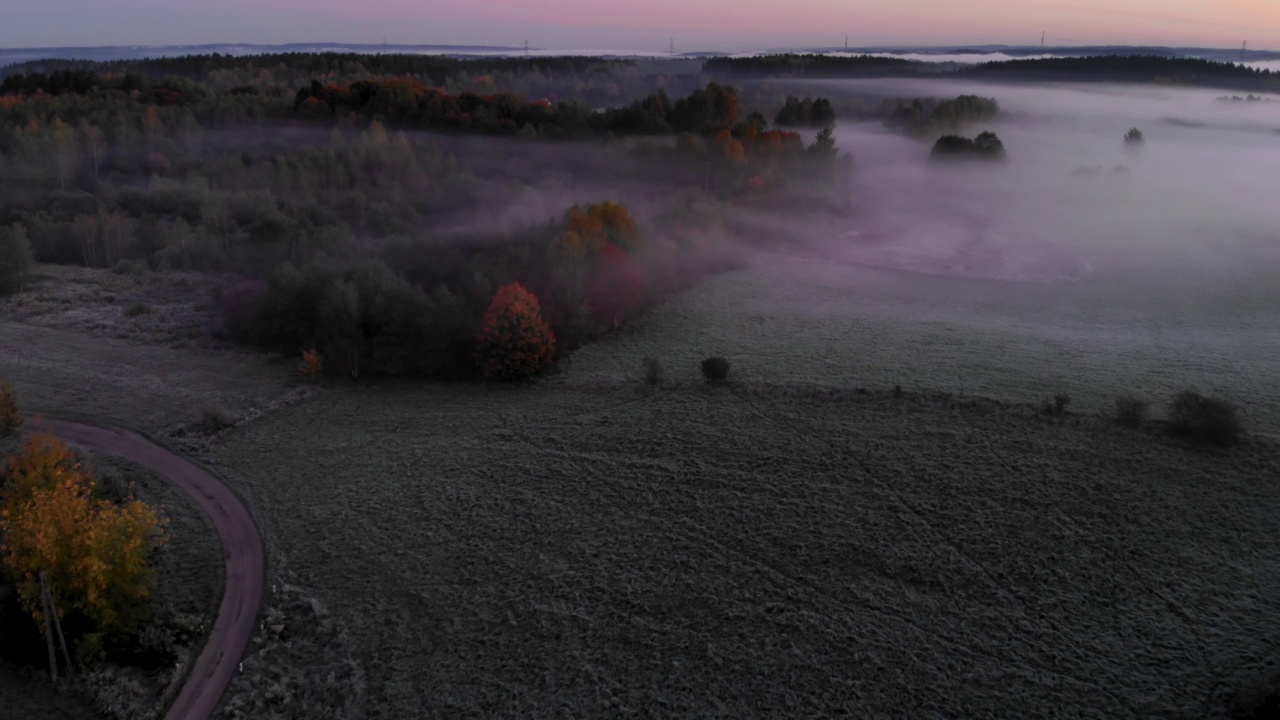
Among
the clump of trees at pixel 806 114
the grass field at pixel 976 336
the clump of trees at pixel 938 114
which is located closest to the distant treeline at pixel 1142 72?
the clump of trees at pixel 938 114

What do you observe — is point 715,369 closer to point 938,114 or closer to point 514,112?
point 514,112

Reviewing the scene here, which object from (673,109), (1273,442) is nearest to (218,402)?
(1273,442)

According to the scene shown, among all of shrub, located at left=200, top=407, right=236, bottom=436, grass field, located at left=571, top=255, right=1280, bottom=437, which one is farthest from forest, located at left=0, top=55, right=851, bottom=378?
shrub, located at left=200, top=407, right=236, bottom=436

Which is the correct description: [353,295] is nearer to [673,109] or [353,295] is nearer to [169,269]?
[169,269]

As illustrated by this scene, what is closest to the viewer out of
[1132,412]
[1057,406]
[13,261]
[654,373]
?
[1132,412]

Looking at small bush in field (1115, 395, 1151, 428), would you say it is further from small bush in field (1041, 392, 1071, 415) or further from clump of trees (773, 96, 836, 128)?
clump of trees (773, 96, 836, 128)

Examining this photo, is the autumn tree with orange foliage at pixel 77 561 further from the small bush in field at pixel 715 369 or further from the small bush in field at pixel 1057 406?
the small bush in field at pixel 1057 406

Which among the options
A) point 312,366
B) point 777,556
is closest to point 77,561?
point 777,556
